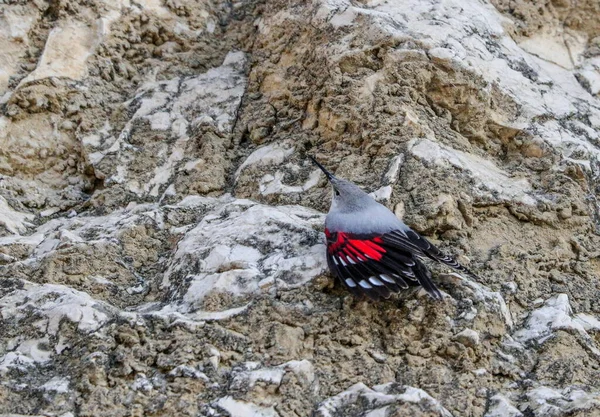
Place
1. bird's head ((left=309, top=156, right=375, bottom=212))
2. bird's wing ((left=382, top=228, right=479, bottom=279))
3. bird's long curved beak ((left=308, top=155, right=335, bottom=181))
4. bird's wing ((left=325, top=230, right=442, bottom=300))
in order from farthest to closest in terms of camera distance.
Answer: bird's long curved beak ((left=308, top=155, right=335, bottom=181)) → bird's head ((left=309, top=156, right=375, bottom=212)) → bird's wing ((left=382, top=228, right=479, bottom=279)) → bird's wing ((left=325, top=230, right=442, bottom=300))

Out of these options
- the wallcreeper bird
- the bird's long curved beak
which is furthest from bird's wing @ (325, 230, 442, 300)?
the bird's long curved beak

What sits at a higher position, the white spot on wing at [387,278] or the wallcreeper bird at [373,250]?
the wallcreeper bird at [373,250]

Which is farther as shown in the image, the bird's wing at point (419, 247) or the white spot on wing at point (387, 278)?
the bird's wing at point (419, 247)

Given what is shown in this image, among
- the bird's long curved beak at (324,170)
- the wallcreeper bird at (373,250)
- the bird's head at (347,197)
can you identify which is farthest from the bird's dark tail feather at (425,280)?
the bird's long curved beak at (324,170)

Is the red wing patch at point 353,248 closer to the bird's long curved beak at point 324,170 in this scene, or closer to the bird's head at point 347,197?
the bird's head at point 347,197

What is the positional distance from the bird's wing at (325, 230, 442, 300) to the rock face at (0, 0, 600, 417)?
0.08m

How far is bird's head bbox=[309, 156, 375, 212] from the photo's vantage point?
117 inches

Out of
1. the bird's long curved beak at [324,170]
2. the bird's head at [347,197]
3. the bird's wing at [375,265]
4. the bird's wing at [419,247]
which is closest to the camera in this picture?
the bird's wing at [375,265]

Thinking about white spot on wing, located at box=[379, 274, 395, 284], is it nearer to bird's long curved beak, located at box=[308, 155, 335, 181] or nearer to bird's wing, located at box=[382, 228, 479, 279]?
bird's wing, located at box=[382, 228, 479, 279]

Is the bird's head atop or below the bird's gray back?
atop

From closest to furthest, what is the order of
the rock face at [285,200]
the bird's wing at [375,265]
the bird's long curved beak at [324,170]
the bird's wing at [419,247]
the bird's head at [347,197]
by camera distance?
the rock face at [285,200] → the bird's wing at [375,265] → the bird's wing at [419,247] → the bird's head at [347,197] → the bird's long curved beak at [324,170]

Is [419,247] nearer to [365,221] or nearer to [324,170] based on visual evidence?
[365,221]

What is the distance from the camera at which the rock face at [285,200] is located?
2.53 metres

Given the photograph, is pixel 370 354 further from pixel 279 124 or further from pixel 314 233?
pixel 279 124
